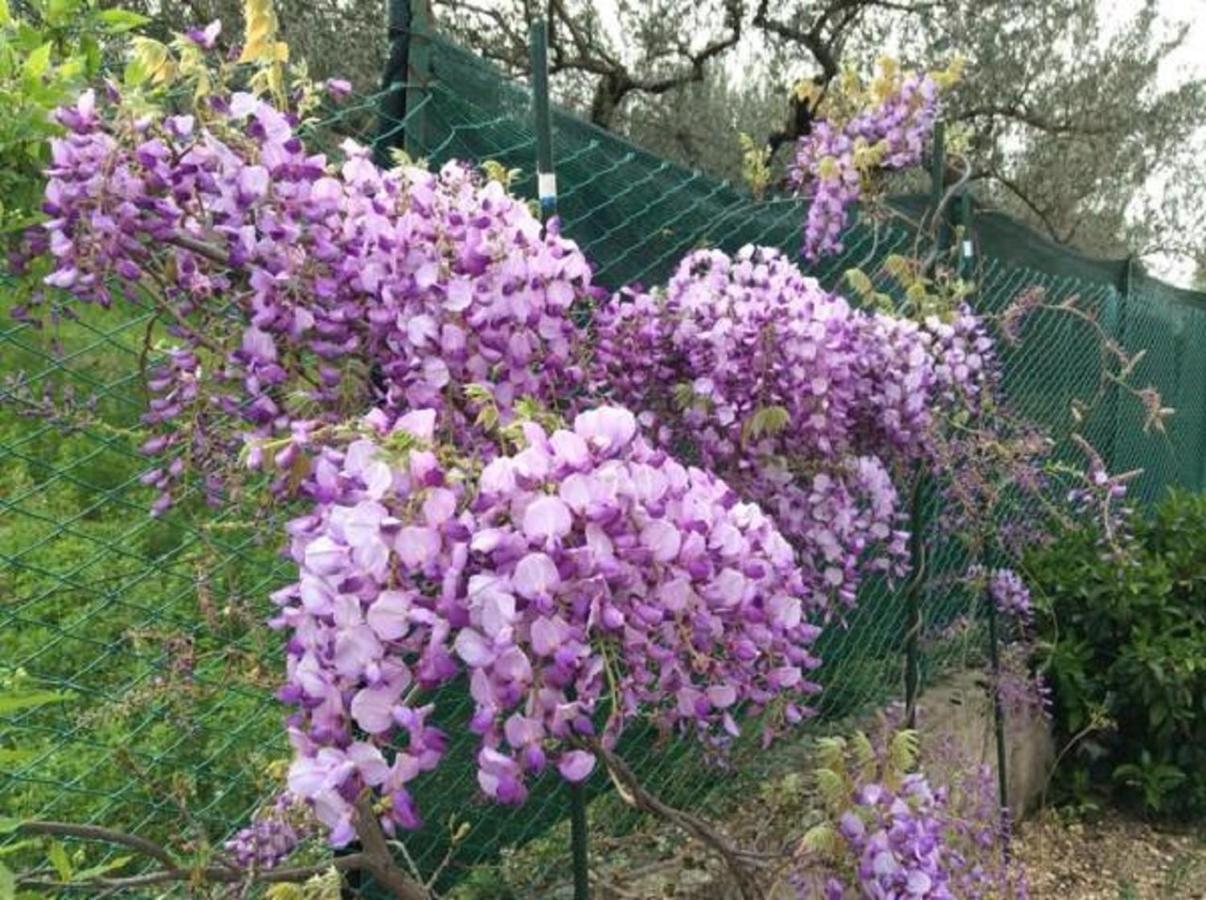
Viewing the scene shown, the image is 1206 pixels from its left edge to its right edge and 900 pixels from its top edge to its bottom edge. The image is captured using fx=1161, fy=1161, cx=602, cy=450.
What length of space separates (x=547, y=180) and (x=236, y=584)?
1.04m

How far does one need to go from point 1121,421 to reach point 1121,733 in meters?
2.42

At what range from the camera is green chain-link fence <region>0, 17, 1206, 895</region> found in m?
1.94

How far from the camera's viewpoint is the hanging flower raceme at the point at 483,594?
44.7 inches

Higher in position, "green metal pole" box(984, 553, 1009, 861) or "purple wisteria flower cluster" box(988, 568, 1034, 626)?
"purple wisteria flower cluster" box(988, 568, 1034, 626)

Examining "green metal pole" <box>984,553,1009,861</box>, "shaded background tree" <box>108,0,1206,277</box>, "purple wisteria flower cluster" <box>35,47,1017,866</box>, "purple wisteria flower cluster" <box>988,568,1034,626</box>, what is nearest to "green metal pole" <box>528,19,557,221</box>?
"purple wisteria flower cluster" <box>35,47,1017,866</box>

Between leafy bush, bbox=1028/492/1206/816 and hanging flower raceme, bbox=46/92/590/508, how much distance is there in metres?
3.29

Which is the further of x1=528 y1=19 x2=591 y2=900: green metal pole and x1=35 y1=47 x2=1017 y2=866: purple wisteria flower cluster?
x1=528 y1=19 x2=591 y2=900: green metal pole

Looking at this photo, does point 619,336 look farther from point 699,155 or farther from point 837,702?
point 699,155

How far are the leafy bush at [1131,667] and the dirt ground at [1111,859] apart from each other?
5.1 inches

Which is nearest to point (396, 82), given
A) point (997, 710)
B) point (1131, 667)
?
point (997, 710)

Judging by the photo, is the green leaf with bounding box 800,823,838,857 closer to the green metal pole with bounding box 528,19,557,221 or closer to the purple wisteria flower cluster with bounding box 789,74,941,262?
the green metal pole with bounding box 528,19,557,221

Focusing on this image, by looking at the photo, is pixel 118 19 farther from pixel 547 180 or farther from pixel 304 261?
pixel 547 180

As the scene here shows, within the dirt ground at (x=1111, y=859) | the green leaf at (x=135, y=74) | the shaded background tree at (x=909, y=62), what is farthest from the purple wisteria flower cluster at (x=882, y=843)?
the shaded background tree at (x=909, y=62)

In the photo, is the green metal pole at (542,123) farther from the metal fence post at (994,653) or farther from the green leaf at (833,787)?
the metal fence post at (994,653)
